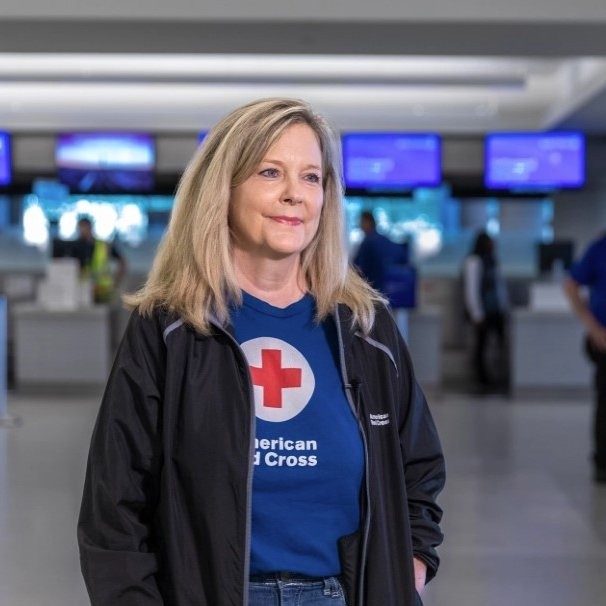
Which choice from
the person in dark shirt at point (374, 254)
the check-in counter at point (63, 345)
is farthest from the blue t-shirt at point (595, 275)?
the check-in counter at point (63, 345)

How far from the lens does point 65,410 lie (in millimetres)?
8727

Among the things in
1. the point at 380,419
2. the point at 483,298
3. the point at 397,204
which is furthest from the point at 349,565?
the point at 397,204

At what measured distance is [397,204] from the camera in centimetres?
1270

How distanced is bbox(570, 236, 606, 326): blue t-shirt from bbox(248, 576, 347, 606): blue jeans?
15.5ft

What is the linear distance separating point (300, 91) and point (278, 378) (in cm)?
966

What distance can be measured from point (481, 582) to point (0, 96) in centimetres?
878

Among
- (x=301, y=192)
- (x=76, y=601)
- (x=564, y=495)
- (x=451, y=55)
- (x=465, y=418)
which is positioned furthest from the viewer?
(x=465, y=418)

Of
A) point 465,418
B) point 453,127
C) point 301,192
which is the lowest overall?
point 465,418

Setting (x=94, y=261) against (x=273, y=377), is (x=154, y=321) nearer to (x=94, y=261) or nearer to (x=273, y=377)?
(x=273, y=377)

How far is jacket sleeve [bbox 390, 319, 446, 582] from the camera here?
1682 millimetres

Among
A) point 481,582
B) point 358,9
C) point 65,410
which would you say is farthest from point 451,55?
point 65,410

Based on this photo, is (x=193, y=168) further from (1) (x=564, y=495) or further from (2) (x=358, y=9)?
(1) (x=564, y=495)

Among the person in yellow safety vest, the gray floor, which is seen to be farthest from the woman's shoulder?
the person in yellow safety vest

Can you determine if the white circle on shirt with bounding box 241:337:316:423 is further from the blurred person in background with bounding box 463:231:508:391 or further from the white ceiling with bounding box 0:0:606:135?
the blurred person in background with bounding box 463:231:508:391
